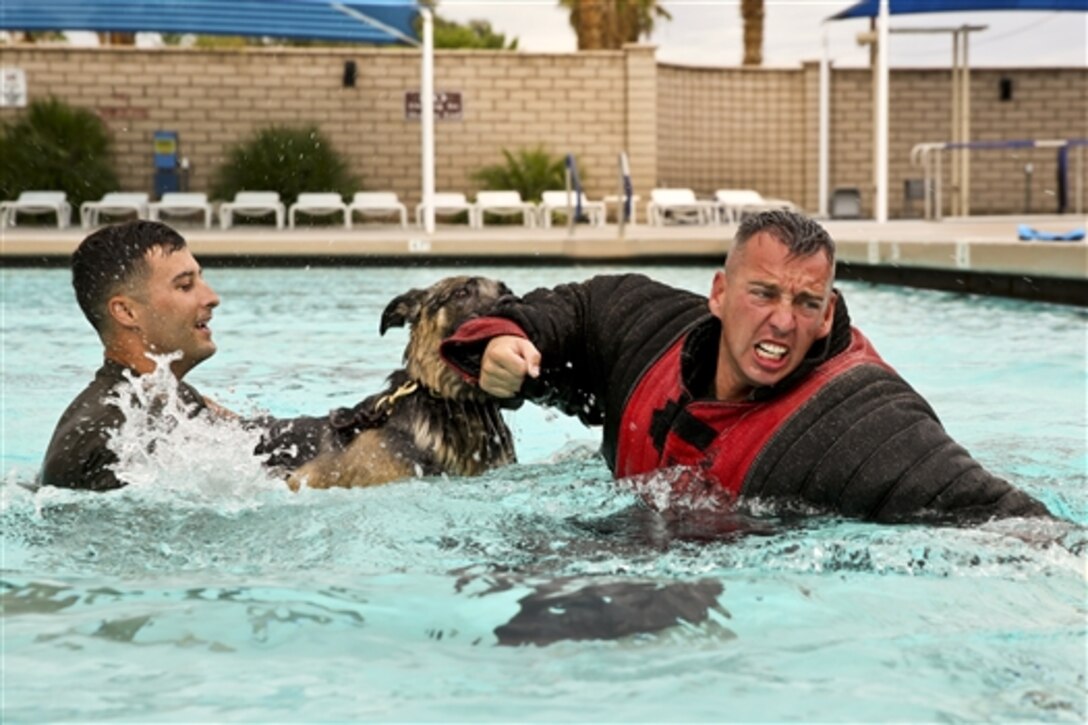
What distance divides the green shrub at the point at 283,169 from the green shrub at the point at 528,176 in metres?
2.62

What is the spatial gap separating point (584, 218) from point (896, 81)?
826 cm

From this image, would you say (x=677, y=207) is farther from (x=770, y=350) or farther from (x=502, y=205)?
(x=770, y=350)

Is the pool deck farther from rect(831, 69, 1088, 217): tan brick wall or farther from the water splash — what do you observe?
rect(831, 69, 1088, 217): tan brick wall

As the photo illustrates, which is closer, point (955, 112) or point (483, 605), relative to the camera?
point (483, 605)

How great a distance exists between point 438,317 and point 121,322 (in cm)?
99

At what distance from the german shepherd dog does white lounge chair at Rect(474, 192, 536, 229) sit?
2029cm

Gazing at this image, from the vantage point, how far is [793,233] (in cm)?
429

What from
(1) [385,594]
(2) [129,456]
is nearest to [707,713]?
(1) [385,594]

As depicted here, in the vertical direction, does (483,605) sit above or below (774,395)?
below

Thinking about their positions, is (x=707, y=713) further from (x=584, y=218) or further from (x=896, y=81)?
(x=896, y=81)

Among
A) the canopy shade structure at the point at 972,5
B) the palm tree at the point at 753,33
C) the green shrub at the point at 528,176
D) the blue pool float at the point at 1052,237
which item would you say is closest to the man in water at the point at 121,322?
the blue pool float at the point at 1052,237

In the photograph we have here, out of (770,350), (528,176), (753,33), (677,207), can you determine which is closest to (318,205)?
(528,176)

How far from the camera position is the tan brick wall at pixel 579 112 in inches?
1125

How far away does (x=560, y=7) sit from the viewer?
48531 mm
